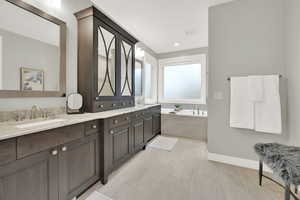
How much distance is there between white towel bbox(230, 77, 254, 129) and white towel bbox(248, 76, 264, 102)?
5 cm

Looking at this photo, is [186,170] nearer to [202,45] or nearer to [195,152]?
[195,152]

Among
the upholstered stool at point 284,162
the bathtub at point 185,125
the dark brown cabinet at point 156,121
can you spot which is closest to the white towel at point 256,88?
the upholstered stool at point 284,162

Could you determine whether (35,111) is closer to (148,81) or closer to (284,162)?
(284,162)

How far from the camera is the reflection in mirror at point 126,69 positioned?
2.42 metres

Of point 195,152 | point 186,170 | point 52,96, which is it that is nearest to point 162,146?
point 195,152

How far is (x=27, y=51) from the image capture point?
4.34 ft

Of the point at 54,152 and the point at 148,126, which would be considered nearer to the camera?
the point at 54,152

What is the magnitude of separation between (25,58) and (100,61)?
83cm

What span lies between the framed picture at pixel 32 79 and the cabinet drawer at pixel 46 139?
674mm

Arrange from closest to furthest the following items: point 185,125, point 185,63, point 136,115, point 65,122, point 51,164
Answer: point 51,164, point 65,122, point 136,115, point 185,125, point 185,63

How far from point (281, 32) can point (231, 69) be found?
74 centimetres

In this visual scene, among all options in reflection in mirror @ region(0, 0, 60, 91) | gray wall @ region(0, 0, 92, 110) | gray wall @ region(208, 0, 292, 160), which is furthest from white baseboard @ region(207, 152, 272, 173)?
reflection in mirror @ region(0, 0, 60, 91)

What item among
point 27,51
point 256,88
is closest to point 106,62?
point 27,51

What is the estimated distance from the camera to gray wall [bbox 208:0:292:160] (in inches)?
71.1
